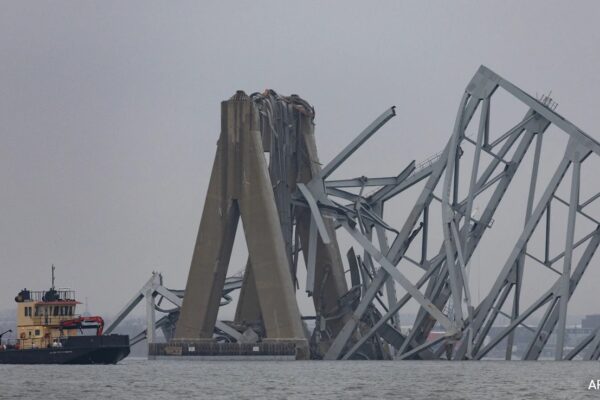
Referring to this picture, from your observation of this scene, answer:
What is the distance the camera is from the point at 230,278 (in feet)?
544

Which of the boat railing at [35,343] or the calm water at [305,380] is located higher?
the boat railing at [35,343]

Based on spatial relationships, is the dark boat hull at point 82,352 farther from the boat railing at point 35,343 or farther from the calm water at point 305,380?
the calm water at point 305,380

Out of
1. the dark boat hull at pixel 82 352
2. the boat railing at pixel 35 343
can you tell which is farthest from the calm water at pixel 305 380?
the boat railing at pixel 35 343

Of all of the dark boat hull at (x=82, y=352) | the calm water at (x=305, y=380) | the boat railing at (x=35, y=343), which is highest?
the boat railing at (x=35, y=343)

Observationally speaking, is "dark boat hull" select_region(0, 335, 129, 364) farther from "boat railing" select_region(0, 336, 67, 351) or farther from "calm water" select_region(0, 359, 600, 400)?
"calm water" select_region(0, 359, 600, 400)

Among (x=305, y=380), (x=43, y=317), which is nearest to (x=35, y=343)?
(x=43, y=317)

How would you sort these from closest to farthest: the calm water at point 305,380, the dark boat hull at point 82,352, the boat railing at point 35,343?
the calm water at point 305,380
the dark boat hull at point 82,352
the boat railing at point 35,343

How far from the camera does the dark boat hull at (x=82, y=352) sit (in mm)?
150000

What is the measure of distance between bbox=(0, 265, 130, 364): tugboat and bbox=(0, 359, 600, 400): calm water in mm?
2113

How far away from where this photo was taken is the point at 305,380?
388 ft

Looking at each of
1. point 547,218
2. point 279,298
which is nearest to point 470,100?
point 547,218

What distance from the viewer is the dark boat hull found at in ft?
492

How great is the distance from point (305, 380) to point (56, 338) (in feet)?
130

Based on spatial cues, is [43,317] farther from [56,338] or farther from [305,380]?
[305,380]
